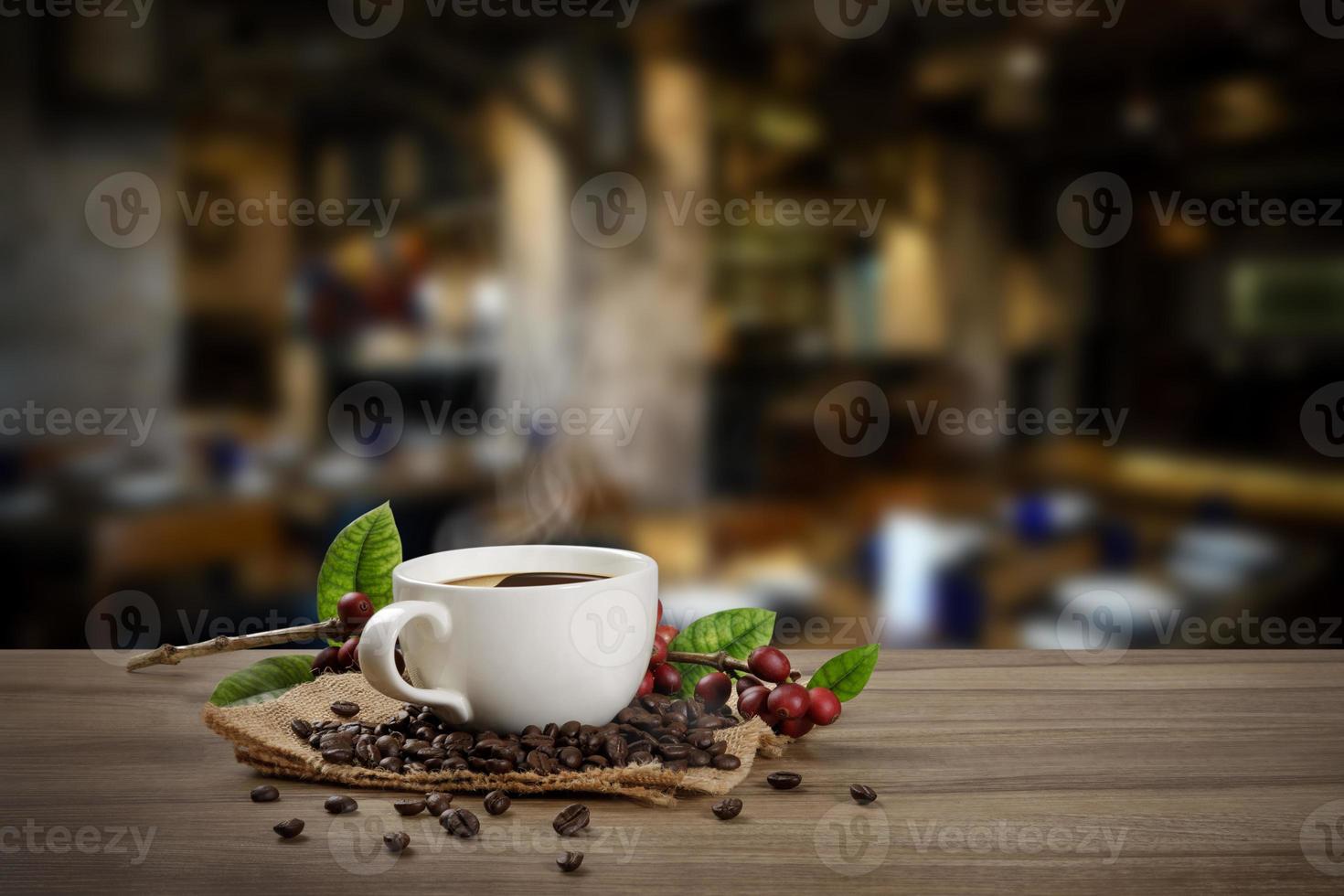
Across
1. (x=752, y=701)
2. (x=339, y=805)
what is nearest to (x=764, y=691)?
(x=752, y=701)

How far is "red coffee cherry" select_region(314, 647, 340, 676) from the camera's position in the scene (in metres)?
0.69

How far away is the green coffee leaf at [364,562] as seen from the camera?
2.32 feet

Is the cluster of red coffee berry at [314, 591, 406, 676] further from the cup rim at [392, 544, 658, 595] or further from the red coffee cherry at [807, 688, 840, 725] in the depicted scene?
the red coffee cherry at [807, 688, 840, 725]

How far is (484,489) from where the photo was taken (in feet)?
7.85

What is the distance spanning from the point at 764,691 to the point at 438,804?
0.64 ft

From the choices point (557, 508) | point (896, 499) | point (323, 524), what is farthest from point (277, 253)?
point (896, 499)

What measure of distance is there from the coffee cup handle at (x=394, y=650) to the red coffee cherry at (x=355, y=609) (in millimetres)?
120

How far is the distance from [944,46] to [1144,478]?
1143mm

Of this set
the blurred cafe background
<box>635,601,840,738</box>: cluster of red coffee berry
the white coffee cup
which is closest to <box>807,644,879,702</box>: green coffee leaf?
<box>635,601,840,738</box>: cluster of red coffee berry

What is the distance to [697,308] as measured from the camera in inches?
99.7

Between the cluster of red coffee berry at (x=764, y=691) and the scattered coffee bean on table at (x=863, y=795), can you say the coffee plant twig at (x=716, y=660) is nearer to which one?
the cluster of red coffee berry at (x=764, y=691)

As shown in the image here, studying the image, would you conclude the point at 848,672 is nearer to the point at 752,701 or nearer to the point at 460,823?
the point at 752,701

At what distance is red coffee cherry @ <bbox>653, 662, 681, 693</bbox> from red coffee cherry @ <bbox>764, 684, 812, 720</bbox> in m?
0.08

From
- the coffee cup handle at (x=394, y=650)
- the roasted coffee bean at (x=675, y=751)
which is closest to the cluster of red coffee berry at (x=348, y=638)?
the coffee cup handle at (x=394, y=650)
